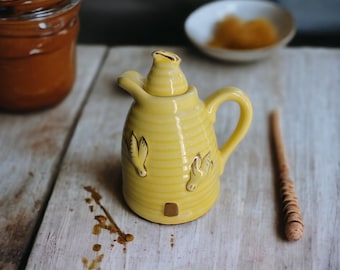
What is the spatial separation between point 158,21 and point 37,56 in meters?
0.49

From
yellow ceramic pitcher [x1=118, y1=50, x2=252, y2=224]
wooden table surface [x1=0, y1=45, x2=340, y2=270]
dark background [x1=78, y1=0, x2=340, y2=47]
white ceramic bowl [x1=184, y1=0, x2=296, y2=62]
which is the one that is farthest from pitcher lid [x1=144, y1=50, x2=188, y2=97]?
dark background [x1=78, y1=0, x2=340, y2=47]

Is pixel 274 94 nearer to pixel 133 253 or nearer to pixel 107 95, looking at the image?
pixel 107 95

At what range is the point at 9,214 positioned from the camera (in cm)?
66

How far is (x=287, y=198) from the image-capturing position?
660mm

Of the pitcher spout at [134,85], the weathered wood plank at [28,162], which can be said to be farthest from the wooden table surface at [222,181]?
the pitcher spout at [134,85]

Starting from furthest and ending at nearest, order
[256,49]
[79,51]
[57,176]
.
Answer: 1. [79,51]
2. [256,49]
3. [57,176]

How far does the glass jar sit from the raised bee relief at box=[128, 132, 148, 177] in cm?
26

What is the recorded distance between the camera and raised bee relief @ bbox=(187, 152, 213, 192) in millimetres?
602

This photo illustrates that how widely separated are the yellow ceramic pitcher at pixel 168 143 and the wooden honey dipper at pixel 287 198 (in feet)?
0.32

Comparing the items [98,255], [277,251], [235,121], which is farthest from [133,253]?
[235,121]

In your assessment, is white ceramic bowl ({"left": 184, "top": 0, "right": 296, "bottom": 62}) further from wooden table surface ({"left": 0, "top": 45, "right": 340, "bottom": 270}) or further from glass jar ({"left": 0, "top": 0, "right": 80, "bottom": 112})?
glass jar ({"left": 0, "top": 0, "right": 80, "bottom": 112})

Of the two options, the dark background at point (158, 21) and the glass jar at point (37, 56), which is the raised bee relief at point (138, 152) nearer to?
the glass jar at point (37, 56)

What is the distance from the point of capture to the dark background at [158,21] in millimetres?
1184

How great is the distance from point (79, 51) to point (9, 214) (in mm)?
462
